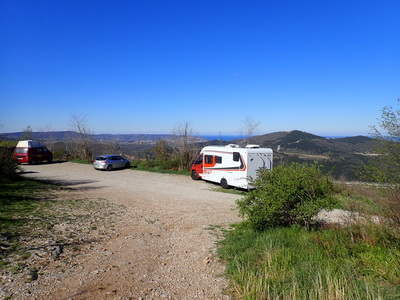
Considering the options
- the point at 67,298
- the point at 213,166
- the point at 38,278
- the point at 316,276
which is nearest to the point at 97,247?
the point at 38,278

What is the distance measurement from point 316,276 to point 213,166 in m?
12.9

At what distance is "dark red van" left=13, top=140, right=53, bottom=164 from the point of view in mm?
23656

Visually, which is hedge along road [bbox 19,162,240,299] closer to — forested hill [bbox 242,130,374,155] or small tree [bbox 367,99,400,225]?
small tree [bbox 367,99,400,225]

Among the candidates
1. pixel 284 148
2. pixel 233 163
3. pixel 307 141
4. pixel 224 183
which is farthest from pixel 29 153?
pixel 307 141

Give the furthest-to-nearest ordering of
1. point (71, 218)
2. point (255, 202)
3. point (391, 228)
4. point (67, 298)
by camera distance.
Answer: point (71, 218)
point (255, 202)
point (391, 228)
point (67, 298)

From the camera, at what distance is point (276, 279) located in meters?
3.89

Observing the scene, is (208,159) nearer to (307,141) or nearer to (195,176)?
(195,176)

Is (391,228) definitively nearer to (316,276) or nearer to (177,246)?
(316,276)

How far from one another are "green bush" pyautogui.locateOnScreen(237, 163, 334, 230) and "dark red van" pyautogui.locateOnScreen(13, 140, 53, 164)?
78.1 feet

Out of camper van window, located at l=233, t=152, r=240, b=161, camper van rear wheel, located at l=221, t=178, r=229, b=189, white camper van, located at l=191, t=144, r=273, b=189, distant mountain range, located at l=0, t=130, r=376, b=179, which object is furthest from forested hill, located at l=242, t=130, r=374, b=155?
camper van window, located at l=233, t=152, r=240, b=161

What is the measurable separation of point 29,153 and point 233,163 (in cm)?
1912

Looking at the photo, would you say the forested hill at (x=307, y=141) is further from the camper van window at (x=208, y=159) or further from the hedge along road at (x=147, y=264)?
the hedge along road at (x=147, y=264)

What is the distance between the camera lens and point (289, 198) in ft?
19.0

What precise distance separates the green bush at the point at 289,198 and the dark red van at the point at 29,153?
23.8 m
